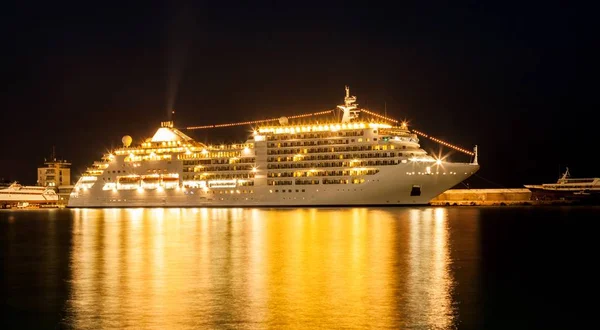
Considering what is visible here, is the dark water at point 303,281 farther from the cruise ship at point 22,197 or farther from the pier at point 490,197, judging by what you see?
the cruise ship at point 22,197

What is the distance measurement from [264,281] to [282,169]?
203ft

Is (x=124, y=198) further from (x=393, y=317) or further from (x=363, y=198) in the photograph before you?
(x=393, y=317)

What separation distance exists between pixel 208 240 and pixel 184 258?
8.44 meters

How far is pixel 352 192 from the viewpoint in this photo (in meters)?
78.4

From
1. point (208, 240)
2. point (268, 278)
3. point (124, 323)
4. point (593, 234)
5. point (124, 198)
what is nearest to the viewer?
point (124, 323)

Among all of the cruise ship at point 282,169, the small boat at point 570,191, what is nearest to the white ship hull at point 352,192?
the cruise ship at point 282,169

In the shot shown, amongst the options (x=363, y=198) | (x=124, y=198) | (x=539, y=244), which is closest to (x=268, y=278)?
(x=539, y=244)

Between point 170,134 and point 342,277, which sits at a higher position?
point 170,134

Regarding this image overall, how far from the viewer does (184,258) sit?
96.0 feet

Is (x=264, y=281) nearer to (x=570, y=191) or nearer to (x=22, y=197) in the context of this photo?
(x=570, y=191)

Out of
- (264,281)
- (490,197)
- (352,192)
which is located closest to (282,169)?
(352,192)

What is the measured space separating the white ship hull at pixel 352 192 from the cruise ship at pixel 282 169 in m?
0.11

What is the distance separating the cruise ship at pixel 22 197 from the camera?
118812 mm

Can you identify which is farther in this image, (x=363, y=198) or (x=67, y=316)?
(x=363, y=198)
